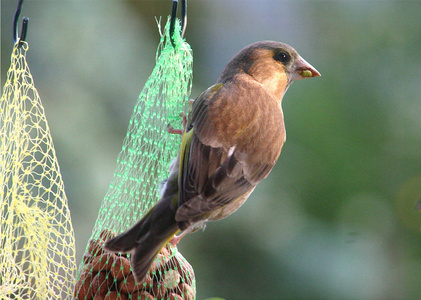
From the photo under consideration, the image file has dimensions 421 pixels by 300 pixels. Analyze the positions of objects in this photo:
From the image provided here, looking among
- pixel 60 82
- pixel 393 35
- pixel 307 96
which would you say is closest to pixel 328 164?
pixel 307 96

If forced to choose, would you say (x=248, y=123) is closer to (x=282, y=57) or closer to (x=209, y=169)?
(x=209, y=169)

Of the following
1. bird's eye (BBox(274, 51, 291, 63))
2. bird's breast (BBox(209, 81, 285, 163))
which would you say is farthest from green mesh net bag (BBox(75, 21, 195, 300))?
bird's eye (BBox(274, 51, 291, 63))

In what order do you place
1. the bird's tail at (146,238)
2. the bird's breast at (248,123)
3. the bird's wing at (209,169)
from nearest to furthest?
the bird's tail at (146,238), the bird's wing at (209,169), the bird's breast at (248,123)

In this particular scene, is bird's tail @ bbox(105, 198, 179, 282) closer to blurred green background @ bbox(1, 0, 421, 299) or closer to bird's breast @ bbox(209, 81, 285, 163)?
bird's breast @ bbox(209, 81, 285, 163)

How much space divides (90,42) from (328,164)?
6.64 ft

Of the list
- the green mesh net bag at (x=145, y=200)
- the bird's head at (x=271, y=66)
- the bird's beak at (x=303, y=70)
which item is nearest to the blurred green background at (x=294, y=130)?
the green mesh net bag at (x=145, y=200)

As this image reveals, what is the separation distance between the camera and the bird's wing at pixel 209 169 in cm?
231

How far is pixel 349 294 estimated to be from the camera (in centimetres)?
467

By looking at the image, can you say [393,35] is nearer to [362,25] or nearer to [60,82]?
[362,25]

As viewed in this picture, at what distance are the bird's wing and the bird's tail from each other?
0.08 metres

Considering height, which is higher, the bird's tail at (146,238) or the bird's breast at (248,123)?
the bird's breast at (248,123)

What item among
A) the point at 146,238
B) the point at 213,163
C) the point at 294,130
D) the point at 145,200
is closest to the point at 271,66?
the point at 213,163

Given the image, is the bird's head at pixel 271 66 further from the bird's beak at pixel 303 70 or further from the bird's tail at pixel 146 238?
the bird's tail at pixel 146 238

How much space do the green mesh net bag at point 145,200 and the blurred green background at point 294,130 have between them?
1.39 meters
